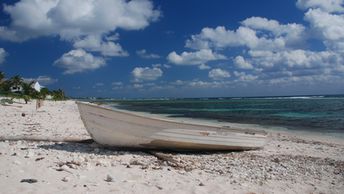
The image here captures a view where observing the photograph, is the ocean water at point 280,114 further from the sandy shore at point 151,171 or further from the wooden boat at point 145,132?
the sandy shore at point 151,171

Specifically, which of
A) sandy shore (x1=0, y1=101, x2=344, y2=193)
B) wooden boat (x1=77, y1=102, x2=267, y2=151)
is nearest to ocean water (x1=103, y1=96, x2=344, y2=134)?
wooden boat (x1=77, y1=102, x2=267, y2=151)

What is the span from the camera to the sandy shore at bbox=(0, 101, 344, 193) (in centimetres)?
642

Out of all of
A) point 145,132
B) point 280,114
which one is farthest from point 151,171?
point 280,114

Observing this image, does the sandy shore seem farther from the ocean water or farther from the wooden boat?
the ocean water

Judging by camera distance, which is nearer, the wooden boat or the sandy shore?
the sandy shore

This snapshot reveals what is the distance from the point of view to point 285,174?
8211mm

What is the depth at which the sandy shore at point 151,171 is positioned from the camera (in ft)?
21.1

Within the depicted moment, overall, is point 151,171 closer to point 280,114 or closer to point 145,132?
point 145,132

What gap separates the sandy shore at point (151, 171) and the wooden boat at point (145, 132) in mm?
376

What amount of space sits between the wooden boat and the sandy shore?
14.8 inches

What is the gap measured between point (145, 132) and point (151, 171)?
104 inches

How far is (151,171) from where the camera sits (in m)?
7.77

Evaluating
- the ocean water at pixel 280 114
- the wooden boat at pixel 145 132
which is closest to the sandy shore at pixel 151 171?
the wooden boat at pixel 145 132

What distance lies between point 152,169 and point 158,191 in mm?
1634
